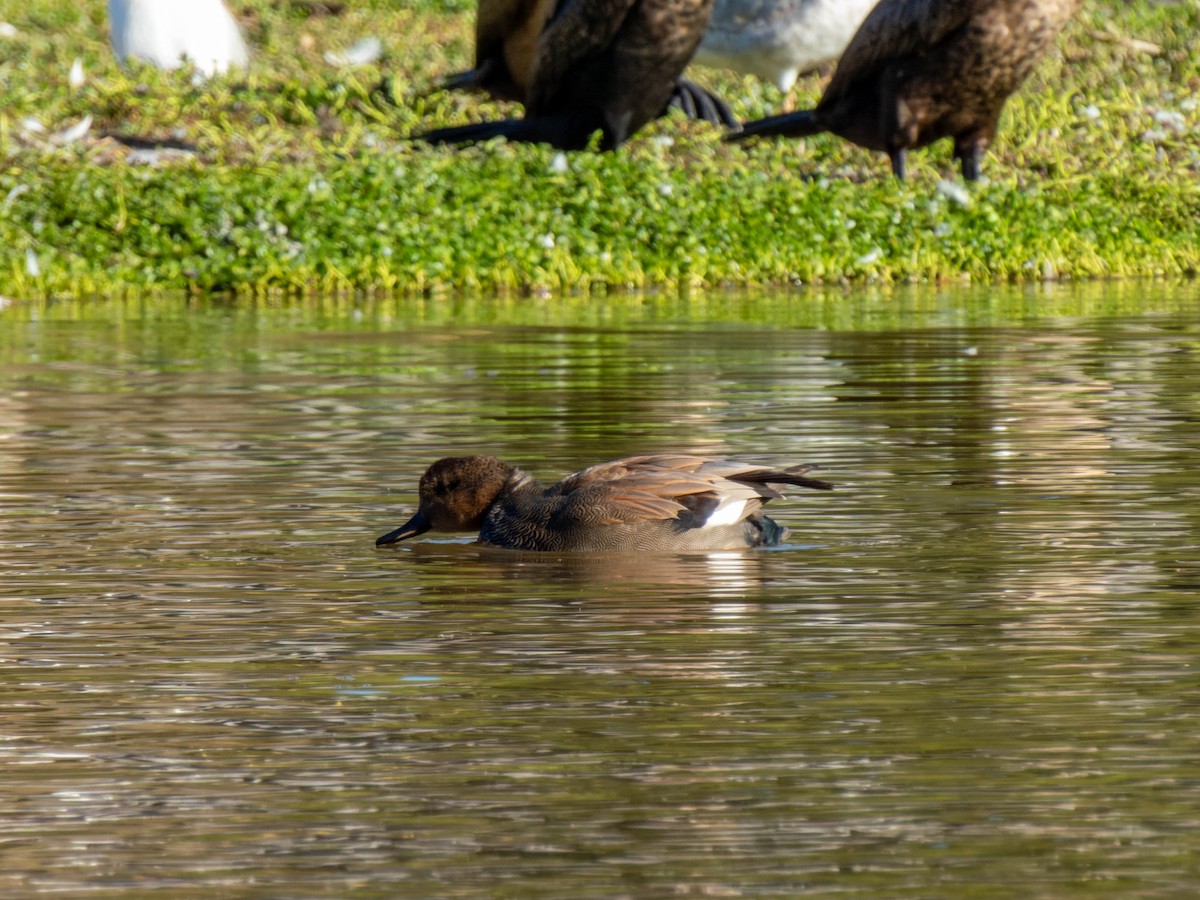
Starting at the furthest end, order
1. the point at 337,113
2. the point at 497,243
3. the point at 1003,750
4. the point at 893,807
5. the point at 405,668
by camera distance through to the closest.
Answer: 1. the point at 337,113
2. the point at 497,243
3. the point at 405,668
4. the point at 1003,750
5. the point at 893,807

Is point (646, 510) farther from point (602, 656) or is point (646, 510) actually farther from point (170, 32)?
point (170, 32)

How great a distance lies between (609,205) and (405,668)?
12532 millimetres

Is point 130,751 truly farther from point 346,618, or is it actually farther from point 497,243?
point 497,243

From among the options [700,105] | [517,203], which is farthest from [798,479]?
[700,105]

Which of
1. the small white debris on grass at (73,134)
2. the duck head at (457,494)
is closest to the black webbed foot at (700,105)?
the small white debris on grass at (73,134)

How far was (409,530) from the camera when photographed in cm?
603

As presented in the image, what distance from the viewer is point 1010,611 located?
499 centimetres

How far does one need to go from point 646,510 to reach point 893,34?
9.83 metres

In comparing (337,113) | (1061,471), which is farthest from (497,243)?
(1061,471)

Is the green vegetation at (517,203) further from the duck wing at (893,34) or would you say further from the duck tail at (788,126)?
the duck wing at (893,34)

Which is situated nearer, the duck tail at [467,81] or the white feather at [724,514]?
the white feather at [724,514]

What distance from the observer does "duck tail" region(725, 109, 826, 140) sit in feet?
52.4

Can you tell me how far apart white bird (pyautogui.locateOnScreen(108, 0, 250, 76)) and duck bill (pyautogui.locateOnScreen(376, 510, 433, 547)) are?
1622 cm

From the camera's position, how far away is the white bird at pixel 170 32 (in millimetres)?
22000
